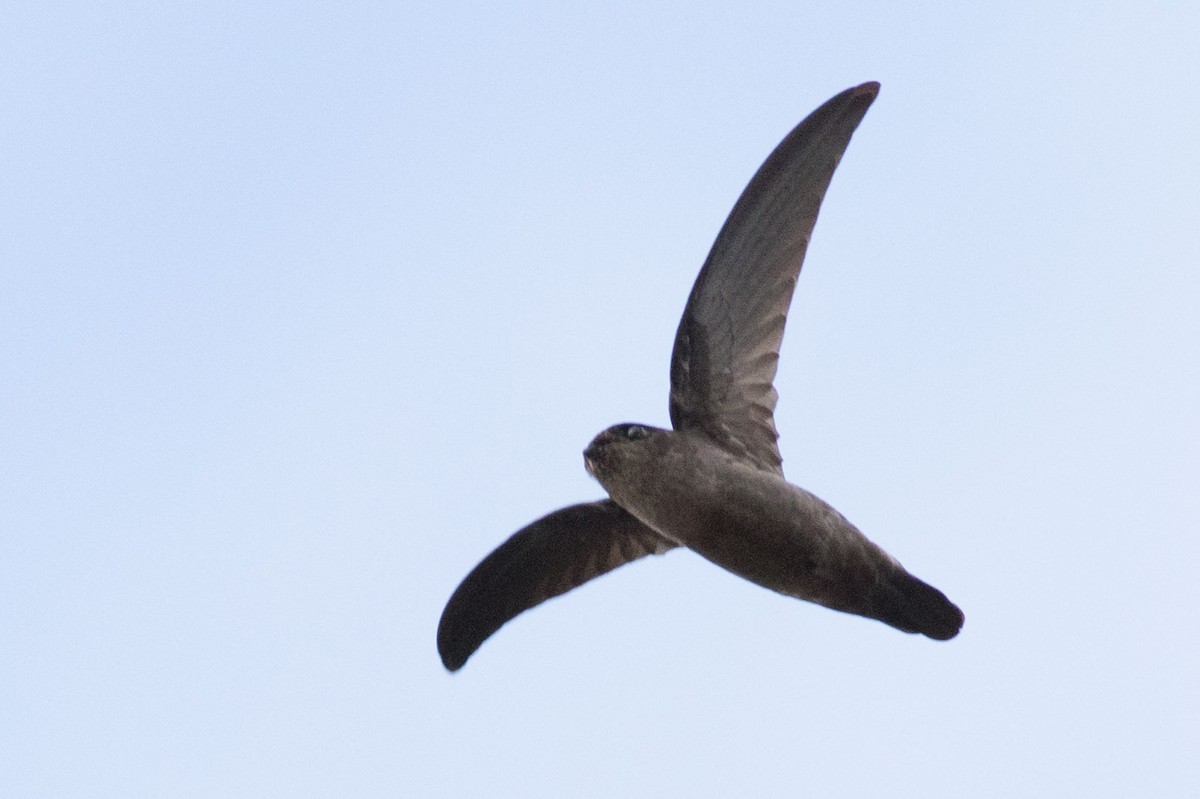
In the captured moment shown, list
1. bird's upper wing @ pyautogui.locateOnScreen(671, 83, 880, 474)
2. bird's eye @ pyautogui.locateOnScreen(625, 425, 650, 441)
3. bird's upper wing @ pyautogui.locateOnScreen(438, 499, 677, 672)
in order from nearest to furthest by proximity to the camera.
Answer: bird's eye @ pyautogui.locateOnScreen(625, 425, 650, 441) → bird's upper wing @ pyautogui.locateOnScreen(671, 83, 880, 474) → bird's upper wing @ pyautogui.locateOnScreen(438, 499, 677, 672)

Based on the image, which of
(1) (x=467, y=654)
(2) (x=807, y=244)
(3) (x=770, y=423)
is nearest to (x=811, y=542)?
(3) (x=770, y=423)

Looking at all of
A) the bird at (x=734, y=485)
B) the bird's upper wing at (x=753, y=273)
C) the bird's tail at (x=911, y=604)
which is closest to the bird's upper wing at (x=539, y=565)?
the bird at (x=734, y=485)

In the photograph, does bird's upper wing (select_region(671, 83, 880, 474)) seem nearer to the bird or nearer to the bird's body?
the bird

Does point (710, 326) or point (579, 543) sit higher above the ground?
point (710, 326)

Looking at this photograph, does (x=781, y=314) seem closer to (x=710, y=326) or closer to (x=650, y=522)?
(x=710, y=326)

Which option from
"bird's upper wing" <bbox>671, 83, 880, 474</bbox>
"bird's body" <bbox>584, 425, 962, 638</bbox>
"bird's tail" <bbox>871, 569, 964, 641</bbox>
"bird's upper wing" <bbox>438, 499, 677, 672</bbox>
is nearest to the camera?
"bird's body" <bbox>584, 425, 962, 638</bbox>

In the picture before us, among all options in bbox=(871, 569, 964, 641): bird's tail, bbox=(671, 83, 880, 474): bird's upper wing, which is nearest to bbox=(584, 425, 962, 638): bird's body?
bbox=(871, 569, 964, 641): bird's tail
